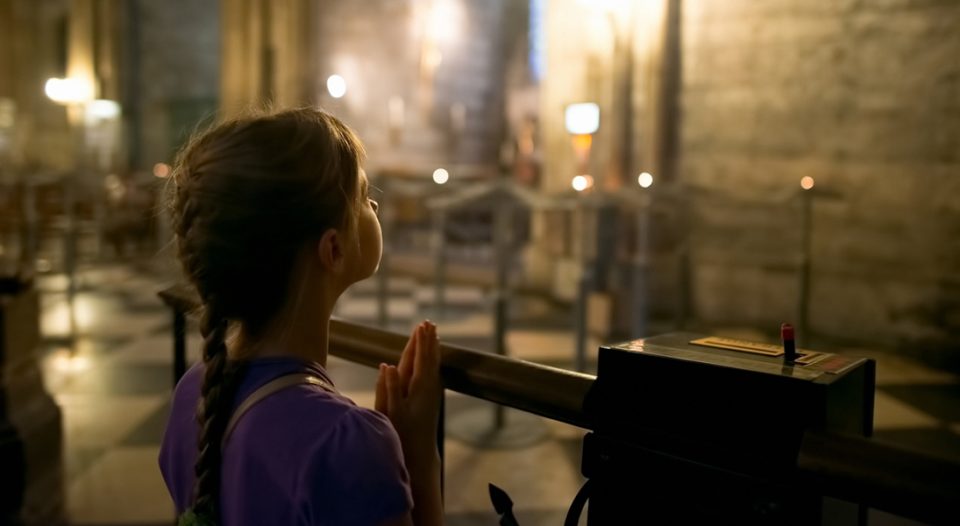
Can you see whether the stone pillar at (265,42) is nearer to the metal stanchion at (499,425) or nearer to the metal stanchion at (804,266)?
the metal stanchion at (804,266)

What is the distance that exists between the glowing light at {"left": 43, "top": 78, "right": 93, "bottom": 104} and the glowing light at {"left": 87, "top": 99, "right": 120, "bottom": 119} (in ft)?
0.60

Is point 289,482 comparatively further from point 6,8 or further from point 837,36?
point 6,8

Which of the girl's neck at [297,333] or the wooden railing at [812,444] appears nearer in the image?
the wooden railing at [812,444]

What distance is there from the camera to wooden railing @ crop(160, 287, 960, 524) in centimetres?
58

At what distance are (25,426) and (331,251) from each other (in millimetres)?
2078

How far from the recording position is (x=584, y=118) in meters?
5.68

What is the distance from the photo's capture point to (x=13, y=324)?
106 inches

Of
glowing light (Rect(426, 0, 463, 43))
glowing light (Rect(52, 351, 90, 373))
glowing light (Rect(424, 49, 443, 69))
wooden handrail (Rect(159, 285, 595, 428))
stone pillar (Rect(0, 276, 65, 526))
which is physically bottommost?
glowing light (Rect(52, 351, 90, 373))

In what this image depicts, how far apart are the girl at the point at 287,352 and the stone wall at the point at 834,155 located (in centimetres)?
459

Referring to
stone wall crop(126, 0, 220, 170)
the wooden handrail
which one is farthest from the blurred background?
stone wall crop(126, 0, 220, 170)

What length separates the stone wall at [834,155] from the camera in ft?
16.2

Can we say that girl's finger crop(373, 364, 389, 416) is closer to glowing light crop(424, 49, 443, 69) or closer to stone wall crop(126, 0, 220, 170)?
glowing light crop(424, 49, 443, 69)

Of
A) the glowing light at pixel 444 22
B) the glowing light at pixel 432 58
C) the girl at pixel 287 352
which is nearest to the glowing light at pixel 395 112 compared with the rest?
the glowing light at pixel 432 58

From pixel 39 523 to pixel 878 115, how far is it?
5.04m
